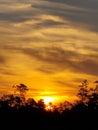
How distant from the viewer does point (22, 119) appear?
86.3 meters

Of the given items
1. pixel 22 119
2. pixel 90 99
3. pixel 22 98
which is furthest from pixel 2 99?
pixel 22 119

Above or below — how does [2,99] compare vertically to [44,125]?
above

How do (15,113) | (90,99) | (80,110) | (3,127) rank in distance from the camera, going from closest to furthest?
(3,127) < (15,113) < (80,110) < (90,99)

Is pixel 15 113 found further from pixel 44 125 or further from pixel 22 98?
pixel 22 98

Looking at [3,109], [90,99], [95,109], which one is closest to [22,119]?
[3,109]

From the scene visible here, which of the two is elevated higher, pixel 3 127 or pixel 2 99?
pixel 2 99

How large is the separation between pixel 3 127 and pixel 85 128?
14296 millimetres

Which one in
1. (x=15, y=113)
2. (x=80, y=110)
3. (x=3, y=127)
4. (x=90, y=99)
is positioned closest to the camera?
(x=3, y=127)

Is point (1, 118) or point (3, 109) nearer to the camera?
point (1, 118)

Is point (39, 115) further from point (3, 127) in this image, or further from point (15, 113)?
point (3, 127)

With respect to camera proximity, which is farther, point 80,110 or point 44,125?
point 80,110

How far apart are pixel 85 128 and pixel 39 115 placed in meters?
9.70

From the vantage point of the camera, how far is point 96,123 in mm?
86875

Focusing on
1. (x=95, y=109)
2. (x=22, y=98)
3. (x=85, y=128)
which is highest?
(x=22, y=98)
